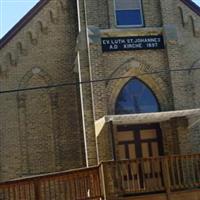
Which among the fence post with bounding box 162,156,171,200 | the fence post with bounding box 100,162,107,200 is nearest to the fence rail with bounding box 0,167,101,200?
the fence post with bounding box 100,162,107,200

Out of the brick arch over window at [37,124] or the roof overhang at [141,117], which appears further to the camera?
the brick arch over window at [37,124]

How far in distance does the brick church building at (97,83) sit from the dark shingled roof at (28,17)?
0.04 metres

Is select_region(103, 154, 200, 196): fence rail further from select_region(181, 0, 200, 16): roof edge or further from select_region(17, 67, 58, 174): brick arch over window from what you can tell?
select_region(181, 0, 200, 16): roof edge

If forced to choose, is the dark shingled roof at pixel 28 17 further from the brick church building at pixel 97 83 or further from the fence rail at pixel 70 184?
the fence rail at pixel 70 184

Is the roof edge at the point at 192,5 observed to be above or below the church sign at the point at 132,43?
above

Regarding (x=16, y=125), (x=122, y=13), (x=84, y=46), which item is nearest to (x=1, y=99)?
(x=16, y=125)

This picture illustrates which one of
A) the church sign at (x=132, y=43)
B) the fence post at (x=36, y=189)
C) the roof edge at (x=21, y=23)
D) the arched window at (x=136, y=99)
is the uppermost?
the roof edge at (x=21, y=23)

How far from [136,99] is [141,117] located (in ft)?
5.57

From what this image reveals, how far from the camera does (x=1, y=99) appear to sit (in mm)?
19484

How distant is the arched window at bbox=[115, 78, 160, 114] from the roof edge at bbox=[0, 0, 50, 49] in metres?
4.62

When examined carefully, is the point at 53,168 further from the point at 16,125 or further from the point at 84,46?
the point at 84,46

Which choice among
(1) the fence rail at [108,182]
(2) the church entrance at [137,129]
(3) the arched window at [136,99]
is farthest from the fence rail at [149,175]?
(3) the arched window at [136,99]

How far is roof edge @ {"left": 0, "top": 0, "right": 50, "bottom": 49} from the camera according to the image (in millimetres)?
19625

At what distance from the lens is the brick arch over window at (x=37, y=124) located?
1922 centimetres
